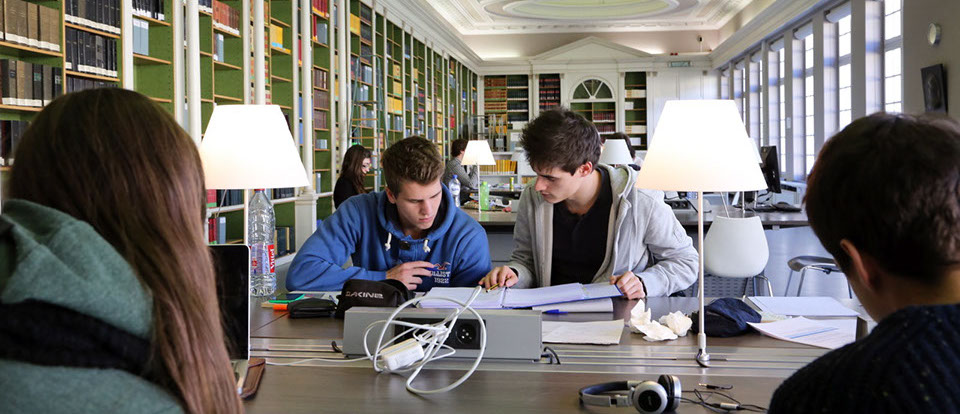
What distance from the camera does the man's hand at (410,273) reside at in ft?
7.70

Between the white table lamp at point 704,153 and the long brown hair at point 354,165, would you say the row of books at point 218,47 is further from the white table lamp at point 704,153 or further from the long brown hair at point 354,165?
the white table lamp at point 704,153

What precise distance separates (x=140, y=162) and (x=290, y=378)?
2.69ft

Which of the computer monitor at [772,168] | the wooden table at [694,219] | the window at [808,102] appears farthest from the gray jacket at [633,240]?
the window at [808,102]

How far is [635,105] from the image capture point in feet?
48.1

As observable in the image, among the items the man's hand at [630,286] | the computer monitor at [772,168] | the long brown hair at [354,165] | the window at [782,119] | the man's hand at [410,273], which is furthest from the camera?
the window at [782,119]

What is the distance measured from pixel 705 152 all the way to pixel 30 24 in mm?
3453

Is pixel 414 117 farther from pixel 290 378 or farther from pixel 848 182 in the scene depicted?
pixel 848 182

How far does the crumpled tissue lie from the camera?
1.74 metres

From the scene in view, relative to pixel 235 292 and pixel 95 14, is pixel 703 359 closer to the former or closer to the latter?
pixel 235 292

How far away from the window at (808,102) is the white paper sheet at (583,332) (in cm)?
816

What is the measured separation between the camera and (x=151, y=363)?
728 millimetres

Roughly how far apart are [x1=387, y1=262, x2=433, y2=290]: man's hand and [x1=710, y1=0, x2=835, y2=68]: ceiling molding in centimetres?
709

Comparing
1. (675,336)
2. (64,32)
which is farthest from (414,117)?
(675,336)

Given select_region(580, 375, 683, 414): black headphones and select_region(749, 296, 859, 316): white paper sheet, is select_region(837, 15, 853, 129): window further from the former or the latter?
select_region(580, 375, 683, 414): black headphones
